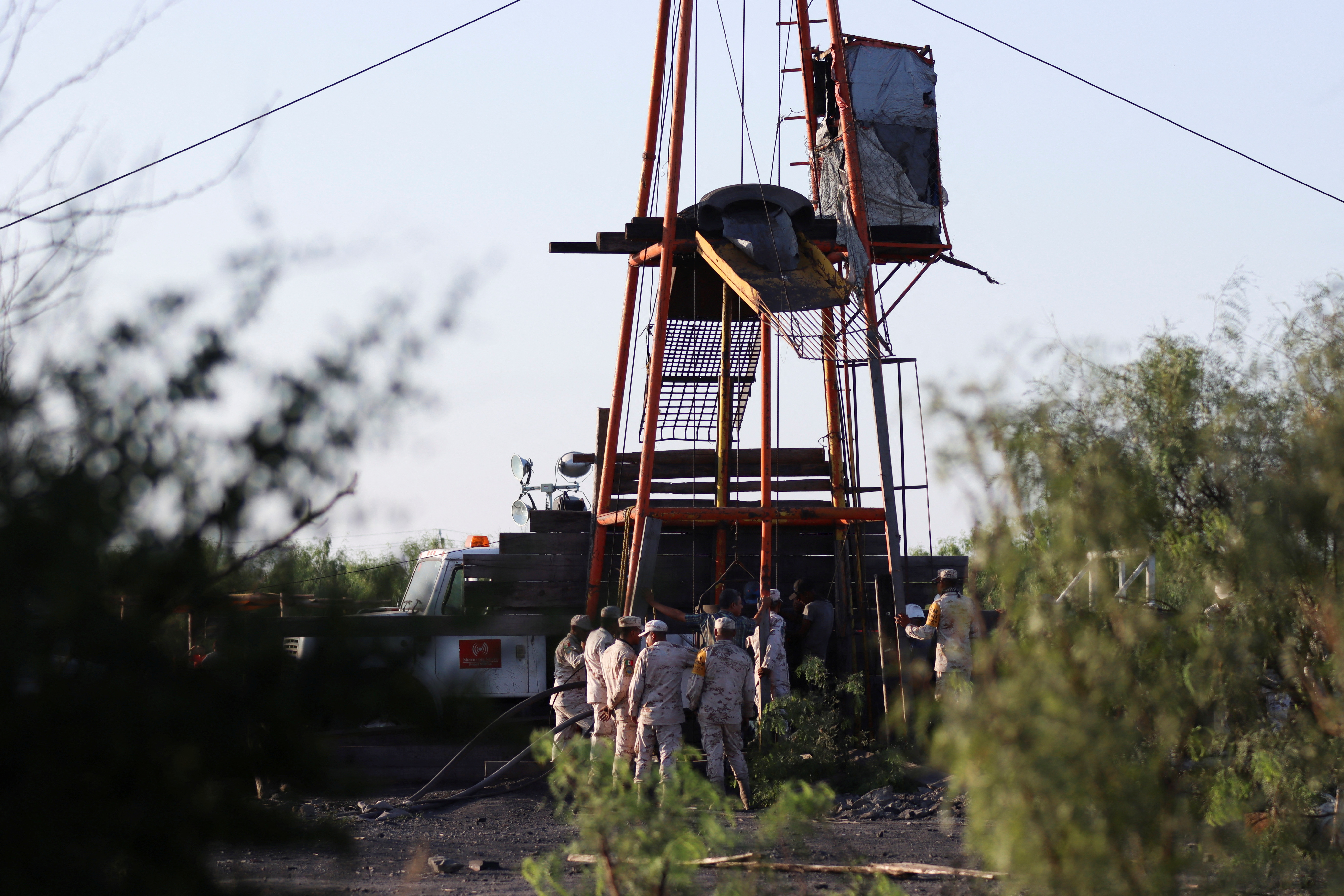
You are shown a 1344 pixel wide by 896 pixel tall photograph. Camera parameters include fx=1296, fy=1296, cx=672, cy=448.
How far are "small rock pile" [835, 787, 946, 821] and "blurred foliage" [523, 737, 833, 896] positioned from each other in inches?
223

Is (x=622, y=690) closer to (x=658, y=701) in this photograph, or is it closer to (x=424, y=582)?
(x=658, y=701)

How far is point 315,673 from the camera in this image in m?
2.70

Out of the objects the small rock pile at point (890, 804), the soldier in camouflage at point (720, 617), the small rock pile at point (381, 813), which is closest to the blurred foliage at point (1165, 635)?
the small rock pile at point (890, 804)

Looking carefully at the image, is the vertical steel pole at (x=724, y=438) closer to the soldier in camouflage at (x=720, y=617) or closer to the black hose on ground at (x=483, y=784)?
the soldier in camouflage at (x=720, y=617)

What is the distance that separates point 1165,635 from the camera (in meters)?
4.56

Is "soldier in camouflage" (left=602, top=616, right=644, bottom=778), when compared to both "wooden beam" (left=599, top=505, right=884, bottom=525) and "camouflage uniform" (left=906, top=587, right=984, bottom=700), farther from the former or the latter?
"camouflage uniform" (left=906, top=587, right=984, bottom=700)

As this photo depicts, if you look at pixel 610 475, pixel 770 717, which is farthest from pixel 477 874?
pixel 610 475

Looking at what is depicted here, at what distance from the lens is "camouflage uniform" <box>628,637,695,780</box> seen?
11.0 meters

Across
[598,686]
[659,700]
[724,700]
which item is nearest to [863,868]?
[659,700]

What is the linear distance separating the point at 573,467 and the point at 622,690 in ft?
17.1

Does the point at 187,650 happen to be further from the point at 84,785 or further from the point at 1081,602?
the point at 1081,602

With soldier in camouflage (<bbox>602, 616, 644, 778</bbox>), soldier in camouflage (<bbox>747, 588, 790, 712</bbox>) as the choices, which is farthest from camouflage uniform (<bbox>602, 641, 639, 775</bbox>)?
soldier in camouflage (<bbox>747, 588, 790, 712</bbox>)

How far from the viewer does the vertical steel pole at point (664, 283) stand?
510 inches

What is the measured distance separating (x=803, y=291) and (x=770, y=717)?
4113mm
